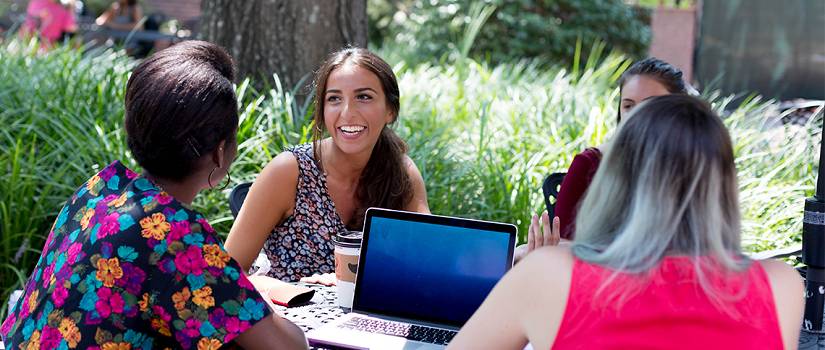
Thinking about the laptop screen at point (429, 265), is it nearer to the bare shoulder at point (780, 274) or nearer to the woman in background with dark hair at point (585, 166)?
the woman in background with dark hair at point (585, 166)

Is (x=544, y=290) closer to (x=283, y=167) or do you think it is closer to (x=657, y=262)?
(x=657, y=262)

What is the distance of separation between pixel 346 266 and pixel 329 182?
753mm

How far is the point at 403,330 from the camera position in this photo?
245cm

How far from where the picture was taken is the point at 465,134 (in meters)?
5.68

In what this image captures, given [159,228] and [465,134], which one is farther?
[465,134]

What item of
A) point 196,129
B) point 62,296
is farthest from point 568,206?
point 62,296

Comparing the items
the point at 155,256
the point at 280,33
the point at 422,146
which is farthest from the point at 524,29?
the point at 155,256

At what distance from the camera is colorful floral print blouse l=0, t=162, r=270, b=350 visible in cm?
196

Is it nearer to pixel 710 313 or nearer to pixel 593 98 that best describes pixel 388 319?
pixel 710 313

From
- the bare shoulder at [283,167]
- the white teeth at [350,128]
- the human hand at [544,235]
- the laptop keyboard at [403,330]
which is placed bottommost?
the laptop keyboard at [403,330]

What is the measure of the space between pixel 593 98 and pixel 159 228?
5091 millimetres

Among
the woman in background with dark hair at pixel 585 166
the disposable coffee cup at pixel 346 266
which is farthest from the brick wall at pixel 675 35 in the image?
the disposable coffee cup at pixel 346 266

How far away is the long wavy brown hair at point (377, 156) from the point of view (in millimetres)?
3338

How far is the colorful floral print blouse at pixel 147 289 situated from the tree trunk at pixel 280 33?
11.8ft
